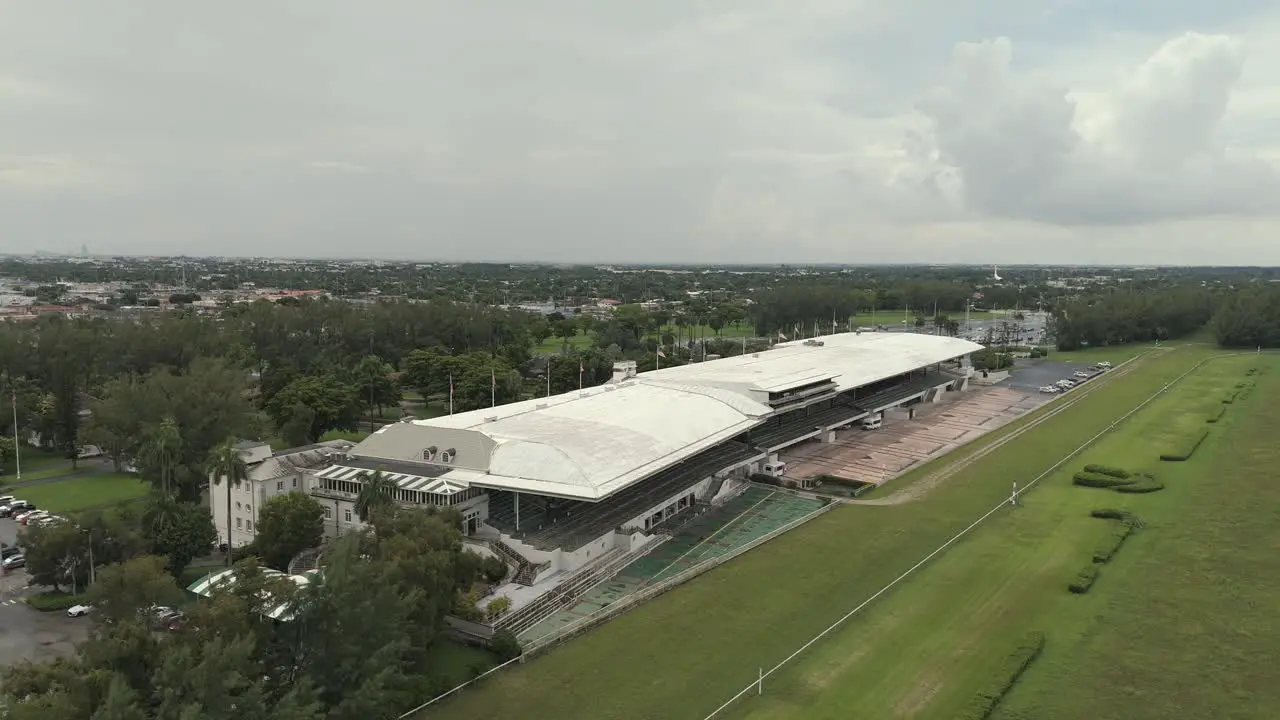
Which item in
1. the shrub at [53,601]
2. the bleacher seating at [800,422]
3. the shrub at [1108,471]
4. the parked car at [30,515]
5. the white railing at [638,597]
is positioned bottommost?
the shrub at [53,601]

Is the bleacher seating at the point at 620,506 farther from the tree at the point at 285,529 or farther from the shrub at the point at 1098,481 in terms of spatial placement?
the shrub at the point at 1098,481

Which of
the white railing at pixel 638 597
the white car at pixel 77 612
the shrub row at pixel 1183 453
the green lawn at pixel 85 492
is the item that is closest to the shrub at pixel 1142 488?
the shrub row at pixel 1183 453

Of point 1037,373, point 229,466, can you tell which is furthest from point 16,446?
point 1037,373

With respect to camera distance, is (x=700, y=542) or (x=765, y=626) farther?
(x=700, y=542)

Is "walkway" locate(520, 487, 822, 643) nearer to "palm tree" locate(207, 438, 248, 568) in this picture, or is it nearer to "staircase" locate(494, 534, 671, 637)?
"staircase" locate(494, 534, 671, 637)

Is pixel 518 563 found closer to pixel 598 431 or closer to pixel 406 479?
pixel 406 479
